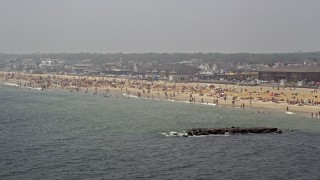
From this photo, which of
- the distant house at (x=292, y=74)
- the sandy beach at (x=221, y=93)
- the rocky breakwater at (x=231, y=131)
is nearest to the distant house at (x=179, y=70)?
the sandy beach at (x=221, y=93)

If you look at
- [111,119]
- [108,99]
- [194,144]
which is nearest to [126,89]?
[108,99]

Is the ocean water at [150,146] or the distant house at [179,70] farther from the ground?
the distant house at [179,70]

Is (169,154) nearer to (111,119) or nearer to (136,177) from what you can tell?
(136,177)

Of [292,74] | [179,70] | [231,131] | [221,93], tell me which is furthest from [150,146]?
[179,70]

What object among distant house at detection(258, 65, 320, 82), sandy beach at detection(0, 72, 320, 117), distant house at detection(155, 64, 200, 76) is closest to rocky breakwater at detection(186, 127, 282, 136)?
sandy beach at detection(0, 72, 320, 117)

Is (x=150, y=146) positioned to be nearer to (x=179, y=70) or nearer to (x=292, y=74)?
(x=292, y=74)

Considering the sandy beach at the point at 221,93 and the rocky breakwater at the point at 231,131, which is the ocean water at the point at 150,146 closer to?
the rocky breakwater at the point at 231,131
